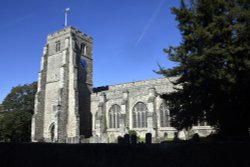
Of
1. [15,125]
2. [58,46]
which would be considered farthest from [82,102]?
[15,125]

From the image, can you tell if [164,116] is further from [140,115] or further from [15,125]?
[15,125]

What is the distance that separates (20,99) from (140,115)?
2097cm

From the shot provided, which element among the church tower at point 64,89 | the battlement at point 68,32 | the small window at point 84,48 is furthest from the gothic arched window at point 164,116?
the battlement at point 68,32

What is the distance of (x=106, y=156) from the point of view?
34.6ft

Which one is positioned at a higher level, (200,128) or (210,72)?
(210,72)

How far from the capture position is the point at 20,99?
39438 mm

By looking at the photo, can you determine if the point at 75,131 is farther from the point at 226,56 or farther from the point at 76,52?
the point at 226,56

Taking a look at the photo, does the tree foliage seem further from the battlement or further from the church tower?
the battlement

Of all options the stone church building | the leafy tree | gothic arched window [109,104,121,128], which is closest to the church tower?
the stone church building

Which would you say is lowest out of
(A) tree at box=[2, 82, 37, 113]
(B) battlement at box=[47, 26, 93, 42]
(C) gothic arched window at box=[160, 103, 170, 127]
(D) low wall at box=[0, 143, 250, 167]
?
(D) low wall at box=[0, 143, 250, 167]

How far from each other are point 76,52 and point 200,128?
21.7 m

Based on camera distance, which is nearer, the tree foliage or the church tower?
the church tower

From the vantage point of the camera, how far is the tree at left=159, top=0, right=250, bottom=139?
13125 mm

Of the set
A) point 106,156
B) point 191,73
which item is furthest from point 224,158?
point 191,73
